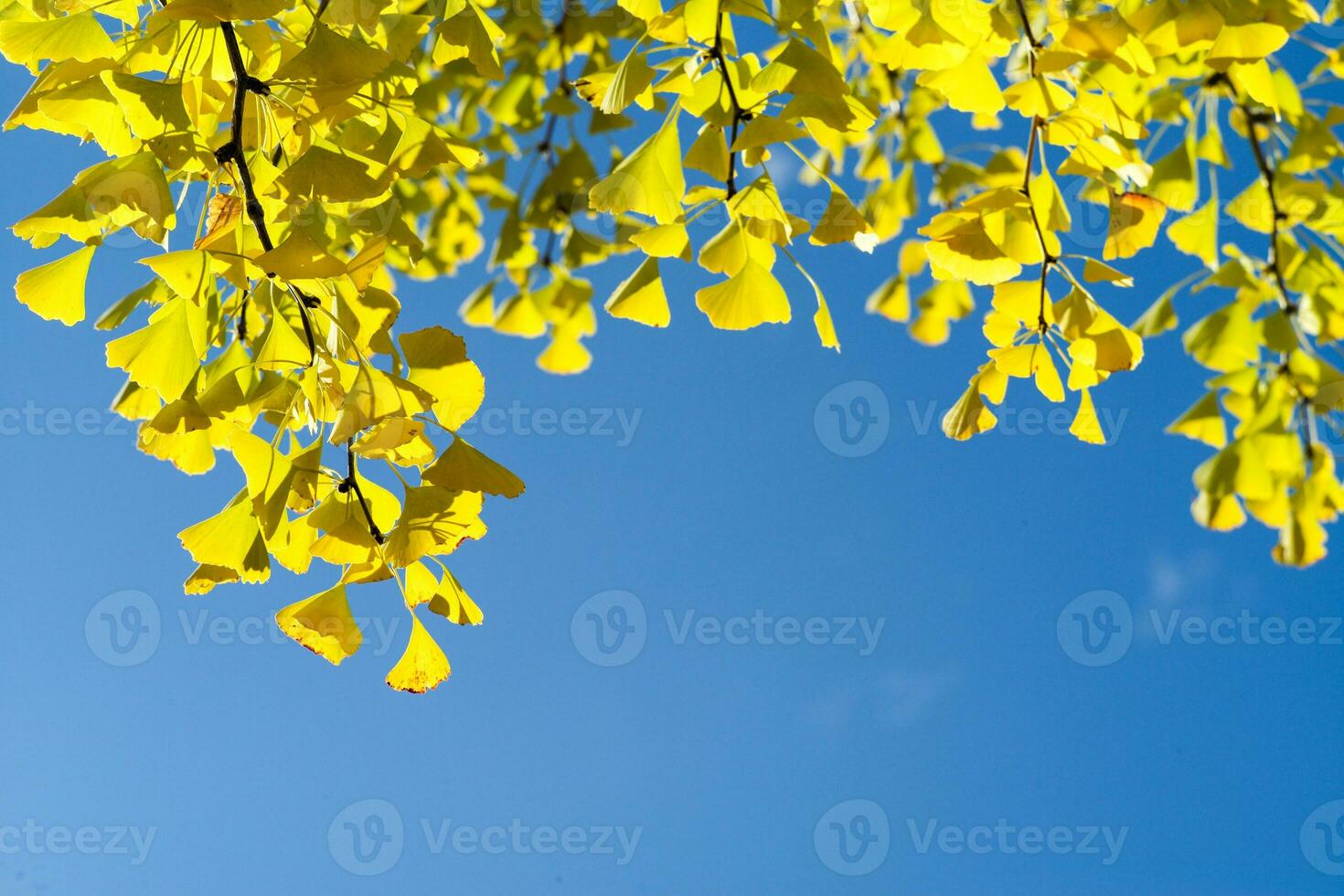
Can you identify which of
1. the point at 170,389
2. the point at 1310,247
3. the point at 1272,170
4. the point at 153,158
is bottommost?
the point at 170,389

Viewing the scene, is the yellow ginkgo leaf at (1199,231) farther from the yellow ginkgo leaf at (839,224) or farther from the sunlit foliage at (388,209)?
the yellow ginkgo leaf at (839,224)

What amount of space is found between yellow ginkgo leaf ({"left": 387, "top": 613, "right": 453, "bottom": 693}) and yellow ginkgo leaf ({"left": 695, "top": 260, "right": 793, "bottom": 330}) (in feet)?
1.23

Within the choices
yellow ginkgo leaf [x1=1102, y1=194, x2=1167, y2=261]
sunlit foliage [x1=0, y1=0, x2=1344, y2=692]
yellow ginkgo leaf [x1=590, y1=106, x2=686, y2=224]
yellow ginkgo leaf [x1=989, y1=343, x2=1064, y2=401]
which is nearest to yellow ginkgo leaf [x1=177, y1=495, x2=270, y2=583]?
sunlit foliage [x1=0, y1=0, x2=1344, y2=692]

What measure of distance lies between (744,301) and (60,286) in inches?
24.3

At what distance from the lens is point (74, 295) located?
3.18 feet

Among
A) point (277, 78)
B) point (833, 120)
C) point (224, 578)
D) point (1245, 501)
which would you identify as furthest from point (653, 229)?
point (1245, 501)

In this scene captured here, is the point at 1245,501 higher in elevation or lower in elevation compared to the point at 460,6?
higher

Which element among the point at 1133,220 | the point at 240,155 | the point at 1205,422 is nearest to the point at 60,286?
the point at 240,155

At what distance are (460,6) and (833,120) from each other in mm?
361

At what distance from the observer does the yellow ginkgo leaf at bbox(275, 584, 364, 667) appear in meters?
0.81

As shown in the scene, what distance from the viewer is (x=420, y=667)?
2.94ft

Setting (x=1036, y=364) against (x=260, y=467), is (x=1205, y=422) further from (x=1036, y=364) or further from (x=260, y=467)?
(x=260, y=467)

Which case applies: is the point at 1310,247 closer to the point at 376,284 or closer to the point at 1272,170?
the point at 1272,170

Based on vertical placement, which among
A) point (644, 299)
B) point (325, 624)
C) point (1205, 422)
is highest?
point (1205, 422)
